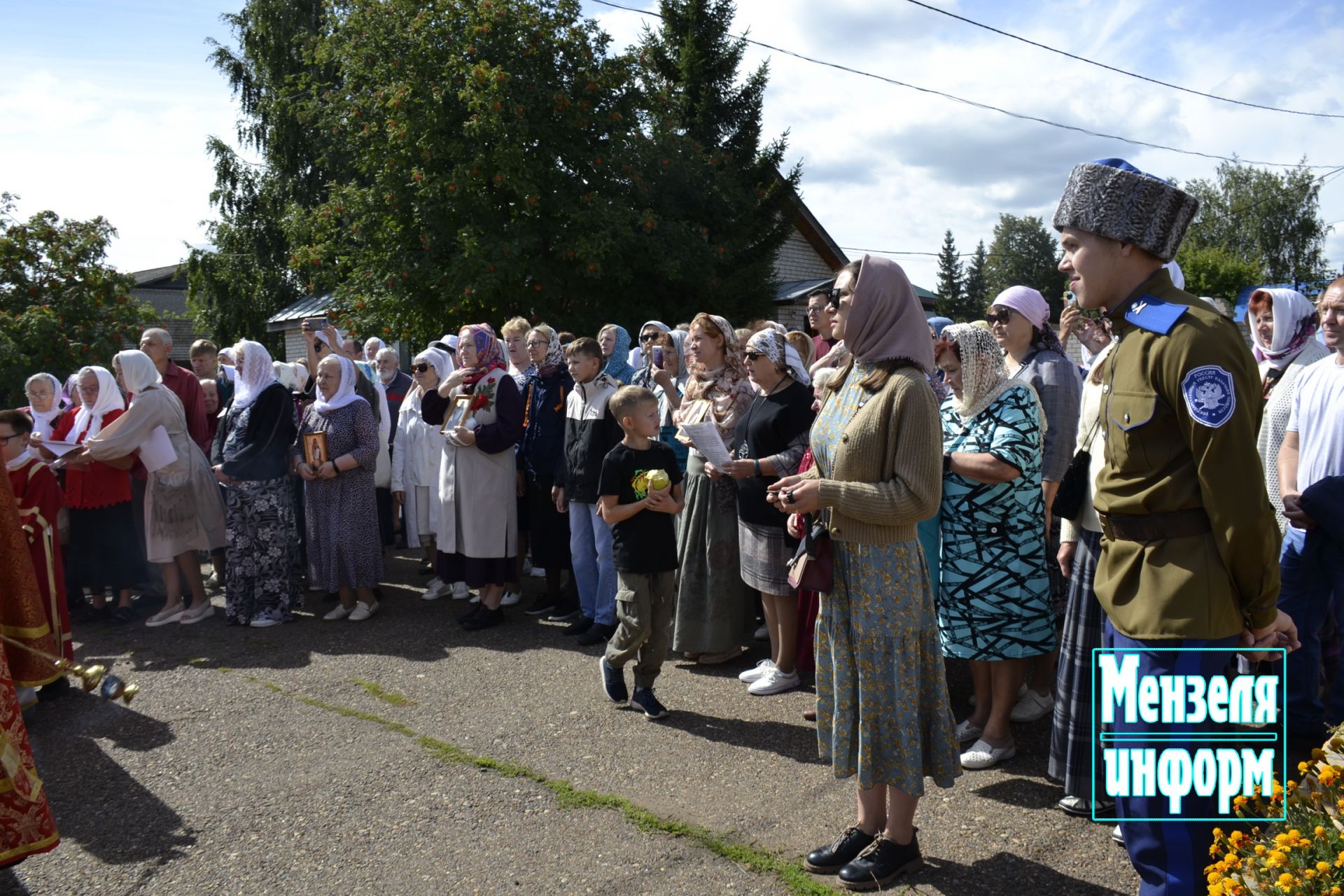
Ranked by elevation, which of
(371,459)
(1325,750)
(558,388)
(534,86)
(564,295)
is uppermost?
(534,86)

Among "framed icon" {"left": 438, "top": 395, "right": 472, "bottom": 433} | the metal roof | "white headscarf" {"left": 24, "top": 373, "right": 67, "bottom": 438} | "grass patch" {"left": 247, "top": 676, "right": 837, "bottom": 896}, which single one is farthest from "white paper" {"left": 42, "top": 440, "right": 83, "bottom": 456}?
the metal roof

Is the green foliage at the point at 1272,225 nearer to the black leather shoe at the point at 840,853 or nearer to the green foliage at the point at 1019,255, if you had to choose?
the green foliage at the point at 1019,255

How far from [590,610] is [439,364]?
287 centimetres

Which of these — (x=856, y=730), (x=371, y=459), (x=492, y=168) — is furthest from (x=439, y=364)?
(x=492, y=168)

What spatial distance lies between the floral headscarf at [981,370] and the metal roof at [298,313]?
79.3 ft

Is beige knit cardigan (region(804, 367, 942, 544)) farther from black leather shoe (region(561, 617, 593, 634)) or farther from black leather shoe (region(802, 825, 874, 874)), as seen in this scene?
black leather shoe (region(561, 617, 593, 634))

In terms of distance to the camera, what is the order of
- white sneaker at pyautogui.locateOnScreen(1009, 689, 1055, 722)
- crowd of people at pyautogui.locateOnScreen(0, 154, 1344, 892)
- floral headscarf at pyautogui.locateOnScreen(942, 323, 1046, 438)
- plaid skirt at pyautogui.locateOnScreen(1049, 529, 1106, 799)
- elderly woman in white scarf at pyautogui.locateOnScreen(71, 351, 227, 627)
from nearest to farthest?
crowd of people at pyautogui.locateOnScreen(0, 154, 1344, 892) → plaid skirt at pyautogui.locateOnScreen(1049, 529, 1106, 799) → floral headscarf at pyautogui.locateOnScreen(942, 323, 1046, 438) → white sneaker at pyautogui.locateOnScreen(1009, 689, 1055, 722) → elderly woman in white scarf at pyautogui.locateOnScreen(71, 351, 227, 627)

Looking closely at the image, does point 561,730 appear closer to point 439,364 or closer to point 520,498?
point 520,498

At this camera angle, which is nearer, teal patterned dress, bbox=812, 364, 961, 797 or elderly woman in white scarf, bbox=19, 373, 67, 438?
teal patterned dress, bbox=812, 364, 961, 797

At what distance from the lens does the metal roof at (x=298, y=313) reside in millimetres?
26266

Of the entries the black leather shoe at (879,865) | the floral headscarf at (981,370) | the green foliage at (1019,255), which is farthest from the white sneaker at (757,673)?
the green foliage at (1019,255)

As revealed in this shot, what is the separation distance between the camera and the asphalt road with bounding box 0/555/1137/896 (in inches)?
135

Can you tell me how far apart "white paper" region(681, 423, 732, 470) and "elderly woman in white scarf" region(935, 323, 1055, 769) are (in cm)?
100

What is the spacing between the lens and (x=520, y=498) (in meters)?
7.27
